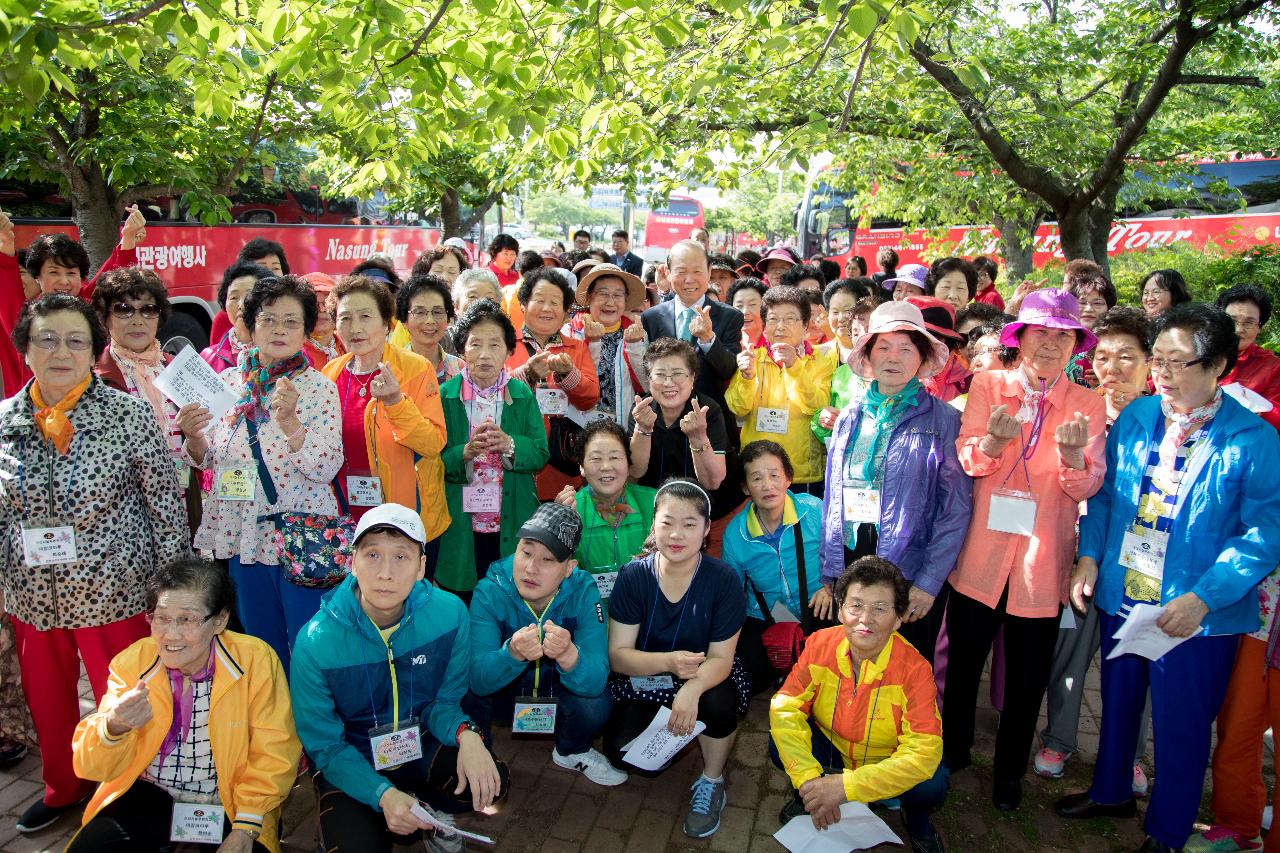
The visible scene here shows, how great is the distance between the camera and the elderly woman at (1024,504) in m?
3.21

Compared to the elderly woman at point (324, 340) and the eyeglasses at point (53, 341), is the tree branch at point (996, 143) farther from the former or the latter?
the eyeglasses at point (53, 341)

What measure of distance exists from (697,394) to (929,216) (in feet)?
28.6

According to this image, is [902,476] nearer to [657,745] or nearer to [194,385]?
[657,745]

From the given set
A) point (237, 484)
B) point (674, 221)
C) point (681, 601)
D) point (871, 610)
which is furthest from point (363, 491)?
point (674, 221)

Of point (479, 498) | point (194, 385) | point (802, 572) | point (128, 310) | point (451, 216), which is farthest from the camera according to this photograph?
point (451, 216)

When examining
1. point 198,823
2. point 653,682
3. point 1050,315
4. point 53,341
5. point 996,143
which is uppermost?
point 996,143

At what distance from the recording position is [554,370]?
4.28 m

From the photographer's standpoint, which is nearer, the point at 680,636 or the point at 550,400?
the point at 680,636

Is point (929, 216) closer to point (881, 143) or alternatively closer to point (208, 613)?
point (881, 143)

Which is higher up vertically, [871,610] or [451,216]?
[451,216]

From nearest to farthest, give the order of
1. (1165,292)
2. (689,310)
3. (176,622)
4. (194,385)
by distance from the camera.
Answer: (176,622), (194,385), (689,310), (1165,292)

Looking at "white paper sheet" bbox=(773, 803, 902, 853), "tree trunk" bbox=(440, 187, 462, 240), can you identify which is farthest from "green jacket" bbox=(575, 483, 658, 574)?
"tree trunk" bbox=(440, 187, 462, 240)

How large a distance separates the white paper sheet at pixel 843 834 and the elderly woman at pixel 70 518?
2.61 meters

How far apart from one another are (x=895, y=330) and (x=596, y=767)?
2217 millimetres
